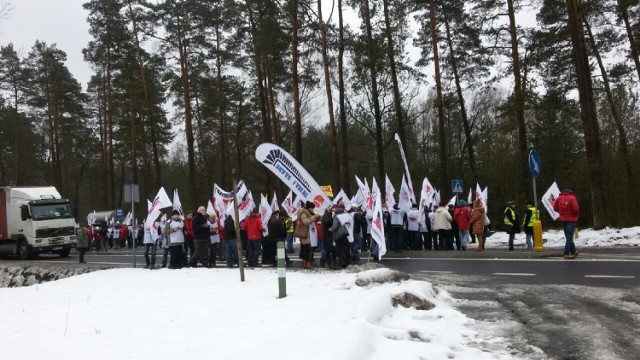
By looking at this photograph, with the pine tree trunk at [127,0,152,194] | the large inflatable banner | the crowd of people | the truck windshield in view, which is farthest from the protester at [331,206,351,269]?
the pine tree trunk at [127,0,152,194]

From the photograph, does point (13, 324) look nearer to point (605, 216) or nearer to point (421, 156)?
point (605, 216)

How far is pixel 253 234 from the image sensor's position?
15.8 metres

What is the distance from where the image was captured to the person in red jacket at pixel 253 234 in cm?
1577

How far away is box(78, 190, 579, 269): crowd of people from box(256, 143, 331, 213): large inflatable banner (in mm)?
1085

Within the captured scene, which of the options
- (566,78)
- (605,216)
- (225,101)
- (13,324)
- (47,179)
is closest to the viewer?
(13,324)

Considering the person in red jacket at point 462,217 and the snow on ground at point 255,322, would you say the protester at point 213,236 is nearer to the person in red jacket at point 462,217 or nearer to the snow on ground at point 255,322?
the snow on ground at point 255,322

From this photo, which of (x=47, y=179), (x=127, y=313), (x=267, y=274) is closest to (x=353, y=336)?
(x=127, y=313)

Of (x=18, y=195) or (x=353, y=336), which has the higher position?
(x=18, y=195)

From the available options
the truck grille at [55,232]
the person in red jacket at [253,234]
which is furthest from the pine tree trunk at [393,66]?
the truck grille at [55,232]

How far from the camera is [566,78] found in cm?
2586

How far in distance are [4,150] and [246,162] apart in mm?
19832

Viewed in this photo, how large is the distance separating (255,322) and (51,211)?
81.0 feet

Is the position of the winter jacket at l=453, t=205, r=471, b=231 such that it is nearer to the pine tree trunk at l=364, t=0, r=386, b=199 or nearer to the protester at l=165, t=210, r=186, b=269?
the pine tree trunk at l=364, t=0, r=386, b=199

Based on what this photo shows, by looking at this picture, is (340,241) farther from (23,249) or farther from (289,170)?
(23,249)
